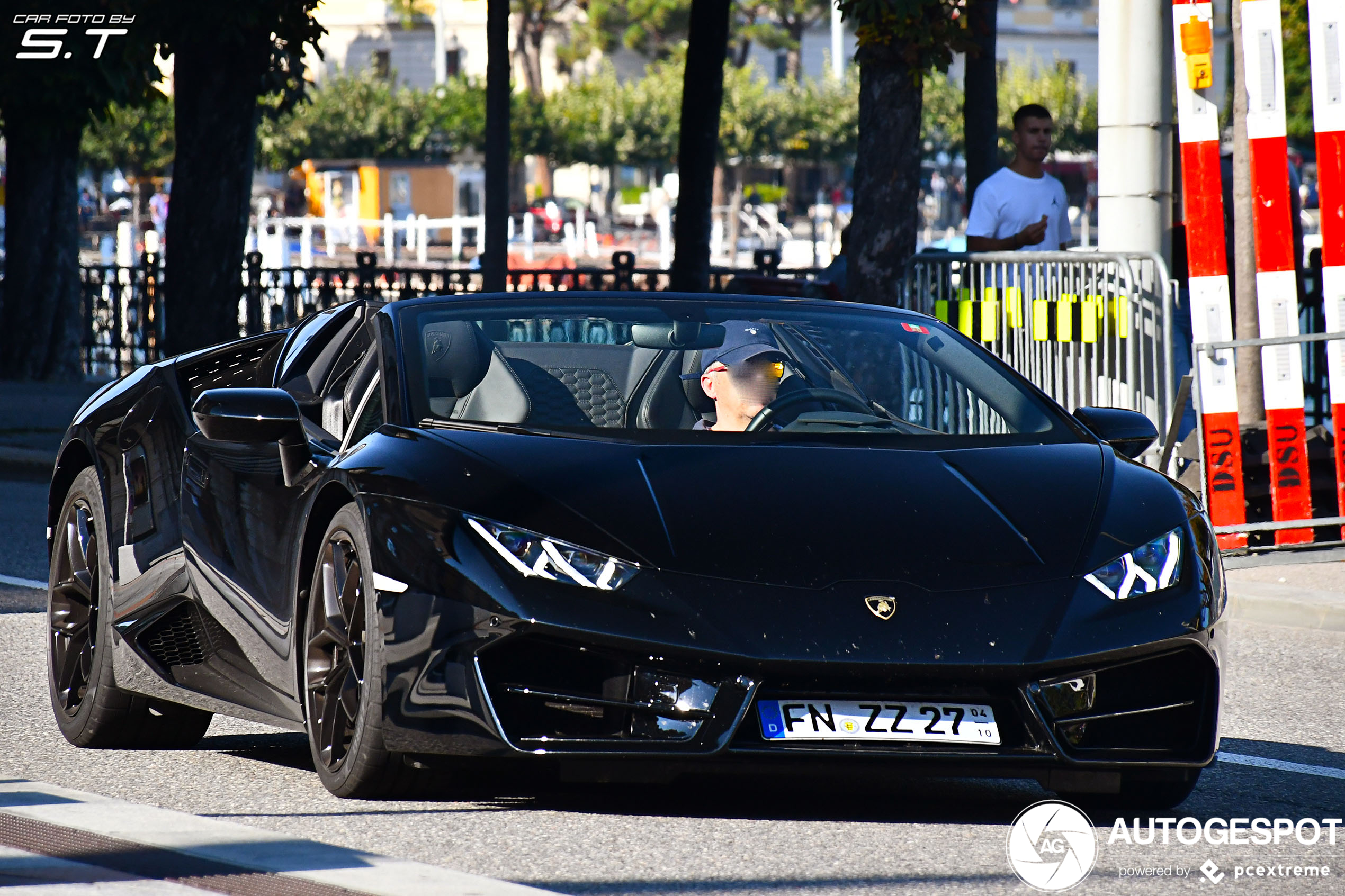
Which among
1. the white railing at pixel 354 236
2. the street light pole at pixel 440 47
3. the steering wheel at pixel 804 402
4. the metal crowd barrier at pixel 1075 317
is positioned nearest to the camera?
the steering wheel at pixel 804 402

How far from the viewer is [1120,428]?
5840mm

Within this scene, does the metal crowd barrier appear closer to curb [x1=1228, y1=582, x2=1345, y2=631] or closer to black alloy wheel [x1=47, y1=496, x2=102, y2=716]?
curb [x1=1228, y1=582, x2=1345, y2=631]

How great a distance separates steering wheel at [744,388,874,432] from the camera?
5.62 m

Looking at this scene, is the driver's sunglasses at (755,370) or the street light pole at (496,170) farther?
the street light pole at (496,170)

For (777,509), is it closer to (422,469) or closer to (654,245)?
(422,469)

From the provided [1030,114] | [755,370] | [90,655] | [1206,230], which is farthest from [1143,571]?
[1030,114]

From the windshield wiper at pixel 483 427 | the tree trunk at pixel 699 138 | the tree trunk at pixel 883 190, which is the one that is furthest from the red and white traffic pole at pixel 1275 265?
the tree trunk at pixel 699 138

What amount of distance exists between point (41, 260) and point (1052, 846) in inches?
715

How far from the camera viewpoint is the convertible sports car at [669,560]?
4586 millimetres

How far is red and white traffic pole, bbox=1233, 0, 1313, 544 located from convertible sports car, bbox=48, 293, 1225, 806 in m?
A: 4.81

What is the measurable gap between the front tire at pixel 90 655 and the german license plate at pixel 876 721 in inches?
88.4

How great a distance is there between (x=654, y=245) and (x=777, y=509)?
6146cm

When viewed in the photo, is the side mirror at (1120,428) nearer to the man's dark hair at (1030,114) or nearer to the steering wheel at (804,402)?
the steering wheel at (804,402)

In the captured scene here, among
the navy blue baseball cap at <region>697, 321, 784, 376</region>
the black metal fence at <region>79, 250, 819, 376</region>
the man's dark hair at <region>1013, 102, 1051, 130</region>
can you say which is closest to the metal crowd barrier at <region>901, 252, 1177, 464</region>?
the man's dark hair at <region>1013, 102, 1051, 130</region>
